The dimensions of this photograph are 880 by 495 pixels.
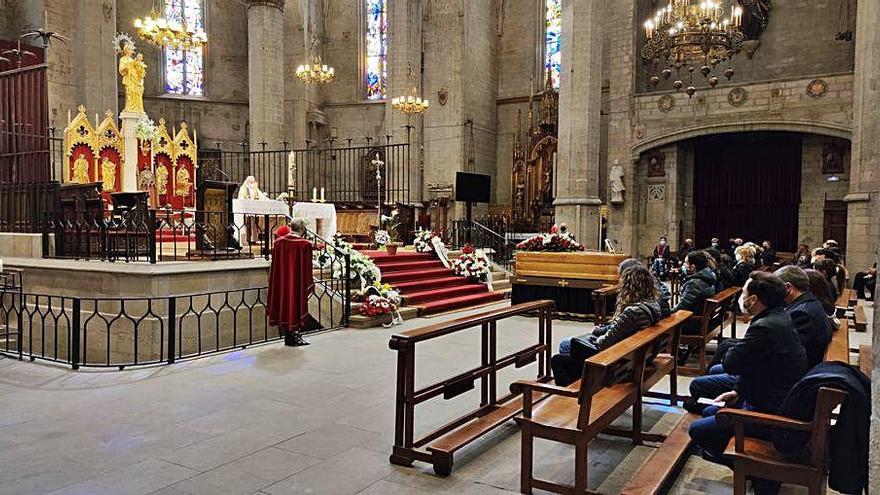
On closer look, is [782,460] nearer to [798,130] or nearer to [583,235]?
[583,235]

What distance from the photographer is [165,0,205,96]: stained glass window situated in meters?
22.3

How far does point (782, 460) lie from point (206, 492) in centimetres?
301

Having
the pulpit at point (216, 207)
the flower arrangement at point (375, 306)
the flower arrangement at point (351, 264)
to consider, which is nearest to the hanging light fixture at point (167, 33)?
the pulpit at point (216, 207)

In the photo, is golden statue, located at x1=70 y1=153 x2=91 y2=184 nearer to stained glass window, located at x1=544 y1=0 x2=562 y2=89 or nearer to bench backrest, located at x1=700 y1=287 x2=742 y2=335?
bench backrest, located at x1=700 y1=287 x2=742 y2=335

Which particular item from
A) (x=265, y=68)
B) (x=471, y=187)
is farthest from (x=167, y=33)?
(x=265, y=68)

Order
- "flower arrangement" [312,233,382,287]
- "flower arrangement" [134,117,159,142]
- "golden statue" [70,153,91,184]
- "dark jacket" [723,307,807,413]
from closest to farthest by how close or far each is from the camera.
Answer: "dark jacket" [723,307,807,413] → "flower arrangement" [312,233,382,287] → "golden statue" [70,153,91,184] → "flower arrangement" [134,117,159,142]

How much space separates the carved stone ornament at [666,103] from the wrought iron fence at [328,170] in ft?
26.2

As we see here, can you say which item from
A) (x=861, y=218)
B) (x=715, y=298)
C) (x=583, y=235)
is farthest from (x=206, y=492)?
(x=861, y=218)

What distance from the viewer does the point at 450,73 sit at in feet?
66.4

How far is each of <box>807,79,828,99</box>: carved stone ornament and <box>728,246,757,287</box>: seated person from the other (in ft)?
34.7

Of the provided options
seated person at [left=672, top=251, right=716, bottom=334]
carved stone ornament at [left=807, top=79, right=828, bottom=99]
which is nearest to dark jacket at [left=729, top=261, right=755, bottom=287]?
seated person at [left=672, top=251, right=716, bottom=334]

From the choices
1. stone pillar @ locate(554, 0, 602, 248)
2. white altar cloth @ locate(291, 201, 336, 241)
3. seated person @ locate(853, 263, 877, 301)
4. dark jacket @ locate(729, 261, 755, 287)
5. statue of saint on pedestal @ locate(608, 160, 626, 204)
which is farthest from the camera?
statue of saint on pedestal @ locate(608, 160, 626, 204)

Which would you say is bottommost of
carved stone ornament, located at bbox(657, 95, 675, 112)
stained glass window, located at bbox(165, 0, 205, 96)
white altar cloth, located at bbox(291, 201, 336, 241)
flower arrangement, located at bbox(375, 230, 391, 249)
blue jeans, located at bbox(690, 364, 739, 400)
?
blue jeans, located at bbox(690, 364, 739, 400)

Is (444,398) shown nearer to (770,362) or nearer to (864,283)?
(770,362)
